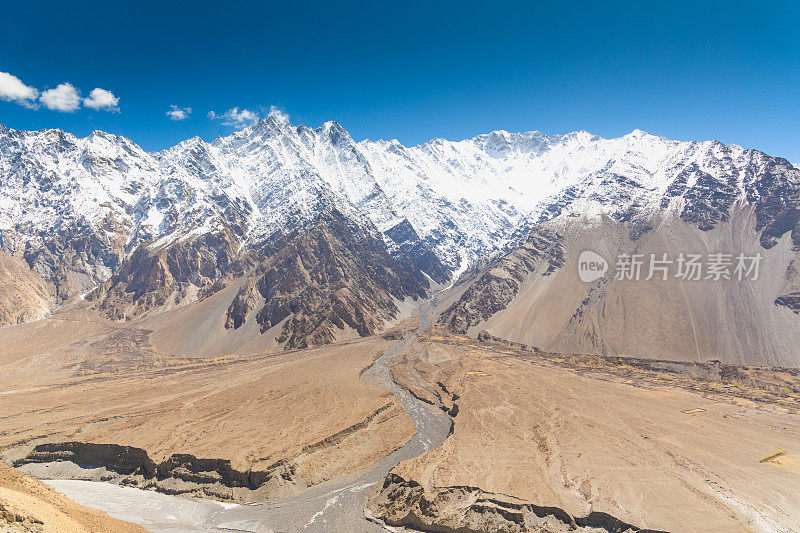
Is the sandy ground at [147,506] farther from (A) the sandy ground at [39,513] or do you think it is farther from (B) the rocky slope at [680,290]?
(B) the rocky slope at [680,290]

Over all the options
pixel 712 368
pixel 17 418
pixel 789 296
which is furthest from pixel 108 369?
pixel 789 296

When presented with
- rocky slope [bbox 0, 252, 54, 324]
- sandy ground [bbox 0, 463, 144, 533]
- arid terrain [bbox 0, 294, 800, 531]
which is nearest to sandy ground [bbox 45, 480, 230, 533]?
arid terrain [bbox 0, 294, 800, 531]

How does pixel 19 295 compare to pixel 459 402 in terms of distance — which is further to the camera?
pixel 19 295

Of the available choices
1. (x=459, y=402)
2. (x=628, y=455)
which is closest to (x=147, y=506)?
(x=459, y=402)

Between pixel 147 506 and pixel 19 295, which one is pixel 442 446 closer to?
pixel 147 506

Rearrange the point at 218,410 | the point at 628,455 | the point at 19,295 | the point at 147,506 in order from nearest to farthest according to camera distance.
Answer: the point at 147,506 → the point at 628,455 → the point at 218,410 → the point at 19,295

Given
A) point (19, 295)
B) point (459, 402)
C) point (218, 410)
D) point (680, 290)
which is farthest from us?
point (19, 295)
